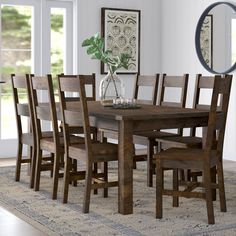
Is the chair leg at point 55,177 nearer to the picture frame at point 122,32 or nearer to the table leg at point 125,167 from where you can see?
the table leg at point 125,167

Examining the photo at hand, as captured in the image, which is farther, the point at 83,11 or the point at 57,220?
the point at 83,11

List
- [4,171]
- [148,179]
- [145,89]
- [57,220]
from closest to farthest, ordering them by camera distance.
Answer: [57,220]
[148,179]
[4,171]
[145,89]

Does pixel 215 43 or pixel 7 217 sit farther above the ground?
pixel 215 43

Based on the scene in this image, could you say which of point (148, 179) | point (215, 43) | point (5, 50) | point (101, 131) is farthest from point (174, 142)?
point (5, 50)

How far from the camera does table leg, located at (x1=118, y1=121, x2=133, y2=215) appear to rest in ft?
12.9

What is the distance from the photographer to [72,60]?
7.26 m

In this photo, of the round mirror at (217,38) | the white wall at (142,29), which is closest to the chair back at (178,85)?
the round mirror at (217,38)

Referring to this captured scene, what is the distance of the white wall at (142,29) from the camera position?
721 centimetres

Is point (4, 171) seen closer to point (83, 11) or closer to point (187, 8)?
point (83, 11)

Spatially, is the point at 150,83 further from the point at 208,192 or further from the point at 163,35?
the point at 208,192

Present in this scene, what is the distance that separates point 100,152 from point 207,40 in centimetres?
334

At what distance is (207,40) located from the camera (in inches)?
273

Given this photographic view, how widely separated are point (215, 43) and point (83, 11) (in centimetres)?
172

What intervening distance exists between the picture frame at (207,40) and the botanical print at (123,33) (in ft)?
3.28
